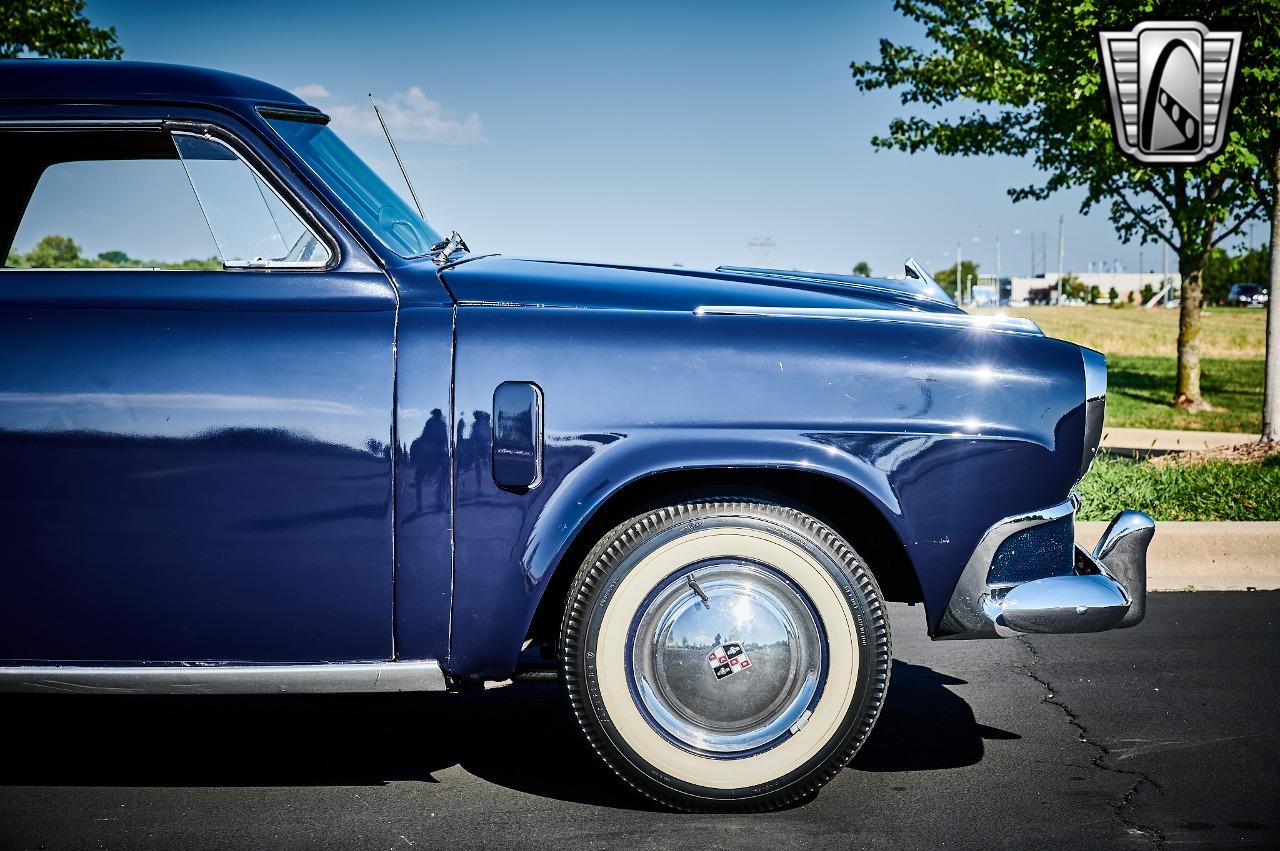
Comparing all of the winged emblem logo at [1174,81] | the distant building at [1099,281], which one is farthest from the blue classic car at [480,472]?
the distant building at [1099,281]

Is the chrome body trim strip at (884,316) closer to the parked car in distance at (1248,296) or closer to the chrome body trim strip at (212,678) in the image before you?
the chrome body trim strip at (212,678)

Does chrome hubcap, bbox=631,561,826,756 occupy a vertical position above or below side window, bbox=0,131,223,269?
below

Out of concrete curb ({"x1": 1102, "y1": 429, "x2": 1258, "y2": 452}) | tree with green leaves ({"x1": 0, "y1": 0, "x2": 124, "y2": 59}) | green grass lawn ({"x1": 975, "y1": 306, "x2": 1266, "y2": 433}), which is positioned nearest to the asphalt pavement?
green grass lawn ({"x1": 975, "y1": 306, "x2": 1266, "y2": 433})

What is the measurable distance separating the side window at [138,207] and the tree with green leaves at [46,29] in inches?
387

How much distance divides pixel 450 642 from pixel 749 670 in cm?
75

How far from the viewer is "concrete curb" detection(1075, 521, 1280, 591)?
238 inches

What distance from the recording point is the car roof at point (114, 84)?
3152 millimetres

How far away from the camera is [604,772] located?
139 inches

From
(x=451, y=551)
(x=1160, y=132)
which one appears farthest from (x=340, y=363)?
(x=1160, y=132)

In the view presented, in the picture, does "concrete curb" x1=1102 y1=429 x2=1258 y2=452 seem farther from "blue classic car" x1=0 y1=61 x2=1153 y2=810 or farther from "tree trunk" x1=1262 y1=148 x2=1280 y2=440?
"blue classic car" x1=0 y1=61 x2=1153 y2=810

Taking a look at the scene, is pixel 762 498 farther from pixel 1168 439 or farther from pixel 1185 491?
pixel 1168 439

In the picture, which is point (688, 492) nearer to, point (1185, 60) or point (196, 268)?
point (196, 268)

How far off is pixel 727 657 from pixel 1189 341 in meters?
14.2

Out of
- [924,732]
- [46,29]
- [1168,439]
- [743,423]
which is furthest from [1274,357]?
[46,29]
